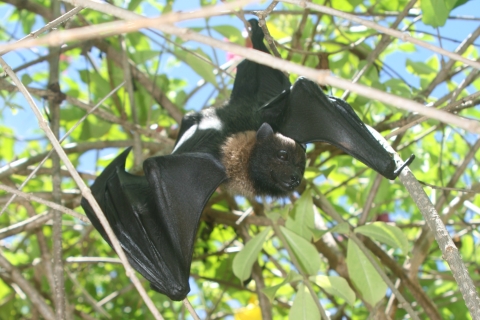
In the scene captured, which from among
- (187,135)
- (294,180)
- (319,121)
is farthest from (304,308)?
(187,135)

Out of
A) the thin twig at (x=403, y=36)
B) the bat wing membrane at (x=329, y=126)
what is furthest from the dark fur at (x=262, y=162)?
the thin twig at (x=403, y=36)

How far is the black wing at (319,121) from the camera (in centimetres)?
285

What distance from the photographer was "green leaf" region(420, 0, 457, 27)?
3264 mm

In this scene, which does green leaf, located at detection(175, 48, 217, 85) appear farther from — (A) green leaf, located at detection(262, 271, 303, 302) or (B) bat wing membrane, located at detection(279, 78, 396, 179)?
(A) green leaf, located at detection(262, 271, 303, 302)

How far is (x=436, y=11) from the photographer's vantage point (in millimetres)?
3283

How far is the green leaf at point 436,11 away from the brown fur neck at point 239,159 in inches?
51.1

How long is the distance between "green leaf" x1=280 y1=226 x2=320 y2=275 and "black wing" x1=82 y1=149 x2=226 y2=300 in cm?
54

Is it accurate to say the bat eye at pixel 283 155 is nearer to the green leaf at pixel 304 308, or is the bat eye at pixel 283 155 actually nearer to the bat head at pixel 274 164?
the bat head at pixel 274 164

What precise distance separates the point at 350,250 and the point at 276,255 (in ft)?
9.08

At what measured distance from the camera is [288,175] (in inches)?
129

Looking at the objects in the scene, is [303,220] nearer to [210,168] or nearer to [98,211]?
[210,168]

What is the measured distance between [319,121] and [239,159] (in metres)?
0.61

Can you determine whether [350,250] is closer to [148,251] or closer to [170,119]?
[148,251]

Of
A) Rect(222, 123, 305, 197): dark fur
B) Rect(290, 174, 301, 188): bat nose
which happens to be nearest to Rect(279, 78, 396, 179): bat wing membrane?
Rect(222, 123, 305, 197): dark fur
